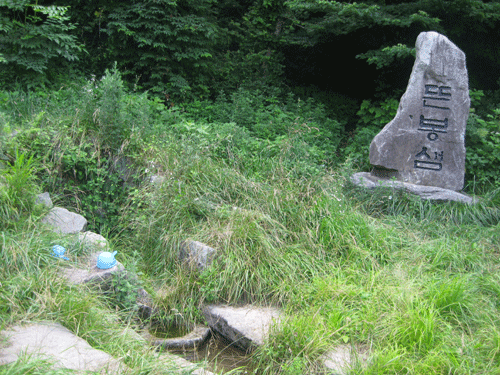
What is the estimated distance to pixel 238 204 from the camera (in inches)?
176

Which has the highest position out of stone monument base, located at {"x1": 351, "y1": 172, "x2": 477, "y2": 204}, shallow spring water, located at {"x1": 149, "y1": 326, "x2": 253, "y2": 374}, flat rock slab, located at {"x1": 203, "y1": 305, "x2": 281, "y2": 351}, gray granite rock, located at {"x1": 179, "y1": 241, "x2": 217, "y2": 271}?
stone monument base, located at {"x1": 351, "y1": 172, "x2": 477, "y2": 204}

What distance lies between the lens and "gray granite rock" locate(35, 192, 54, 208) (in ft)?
13.7

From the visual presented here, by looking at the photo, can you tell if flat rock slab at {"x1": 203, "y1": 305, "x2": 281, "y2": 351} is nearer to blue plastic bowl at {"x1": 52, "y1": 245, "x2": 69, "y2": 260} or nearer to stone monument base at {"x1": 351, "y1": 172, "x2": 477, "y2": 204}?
blue plastic bowl at {"x1": 52, "y1": 245, "x2": 69, "y2": 260}

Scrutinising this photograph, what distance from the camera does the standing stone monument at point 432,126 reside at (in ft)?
18.8

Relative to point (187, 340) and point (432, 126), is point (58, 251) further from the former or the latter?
point (432, 126)

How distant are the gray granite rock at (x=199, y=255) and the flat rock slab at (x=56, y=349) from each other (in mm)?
1213

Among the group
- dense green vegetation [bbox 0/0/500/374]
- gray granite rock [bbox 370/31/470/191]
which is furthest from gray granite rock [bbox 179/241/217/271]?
gray granite rock [bbox 370/31/470/191]

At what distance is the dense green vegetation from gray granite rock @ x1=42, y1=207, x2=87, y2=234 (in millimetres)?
112

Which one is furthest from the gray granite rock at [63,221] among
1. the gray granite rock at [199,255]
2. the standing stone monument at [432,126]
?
the standing stone monument at [432,126]

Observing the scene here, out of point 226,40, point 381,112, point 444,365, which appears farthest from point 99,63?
point 444,365

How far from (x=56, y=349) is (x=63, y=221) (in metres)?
1.78

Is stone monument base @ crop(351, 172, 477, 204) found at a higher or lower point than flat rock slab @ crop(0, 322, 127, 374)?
higher

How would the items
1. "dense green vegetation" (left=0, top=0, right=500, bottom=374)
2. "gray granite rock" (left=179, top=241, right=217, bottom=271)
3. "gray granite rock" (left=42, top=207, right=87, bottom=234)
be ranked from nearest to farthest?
"dense green vegetation" (left=0, top=0, right=500, bottom=374) → "gray granite rock" (left=179, top=241, right=217, bottom=271) → "gray granite rock" (left=42, top=207, right=87, bottom=234)

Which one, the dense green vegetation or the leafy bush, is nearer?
the dense green vegetation
